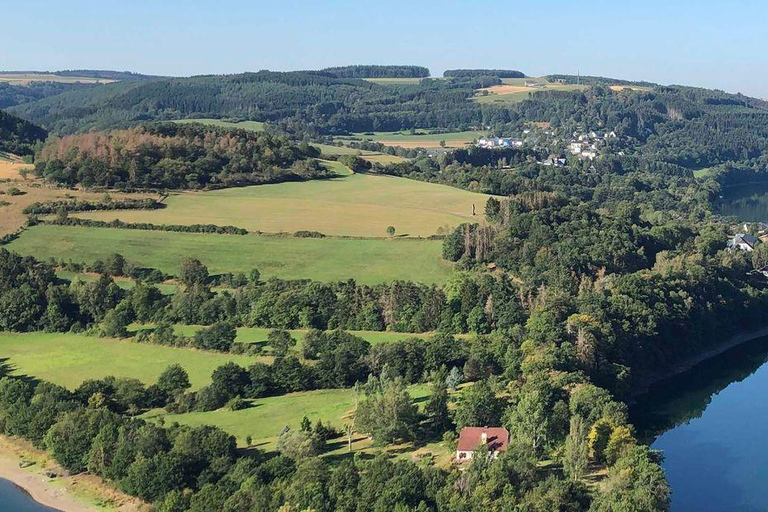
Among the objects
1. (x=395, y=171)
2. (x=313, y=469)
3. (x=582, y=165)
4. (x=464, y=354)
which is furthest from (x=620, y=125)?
(x=313, y=469)

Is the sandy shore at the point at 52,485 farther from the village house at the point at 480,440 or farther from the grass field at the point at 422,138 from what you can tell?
the grass field at the point at 422,138

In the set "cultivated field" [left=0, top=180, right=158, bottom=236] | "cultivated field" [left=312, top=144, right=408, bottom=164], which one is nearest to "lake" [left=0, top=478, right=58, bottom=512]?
"cultivated field" [left=0, top=180, right=158, bottom=236]

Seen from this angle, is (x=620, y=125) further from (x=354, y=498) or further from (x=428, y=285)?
(x=354, y=498)

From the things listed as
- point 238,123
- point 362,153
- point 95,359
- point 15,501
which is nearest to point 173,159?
point 95,359

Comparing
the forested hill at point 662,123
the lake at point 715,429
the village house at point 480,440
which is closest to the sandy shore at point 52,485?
the village house at point 480,440

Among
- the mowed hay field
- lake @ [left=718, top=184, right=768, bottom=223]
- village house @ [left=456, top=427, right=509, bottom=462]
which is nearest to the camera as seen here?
village house @ [left=456, top=427, right=509, bottom=462]

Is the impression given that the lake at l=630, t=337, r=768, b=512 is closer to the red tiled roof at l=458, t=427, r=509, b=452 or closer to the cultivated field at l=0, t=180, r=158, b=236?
the red tiled roof at l=458, t=427, r=509, b=452
